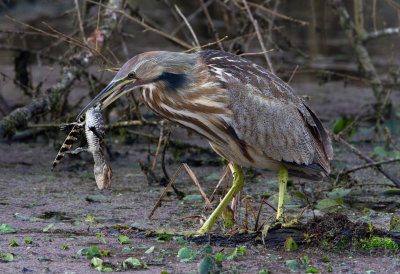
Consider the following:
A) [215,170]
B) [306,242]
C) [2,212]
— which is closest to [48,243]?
[2,212]

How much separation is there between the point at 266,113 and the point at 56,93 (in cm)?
207

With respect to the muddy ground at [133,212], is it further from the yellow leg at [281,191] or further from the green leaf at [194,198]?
the yellow leg at [281,191]

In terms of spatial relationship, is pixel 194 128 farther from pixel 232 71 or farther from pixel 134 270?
pixel 134 270

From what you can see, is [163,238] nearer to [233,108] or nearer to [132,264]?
[132,264]

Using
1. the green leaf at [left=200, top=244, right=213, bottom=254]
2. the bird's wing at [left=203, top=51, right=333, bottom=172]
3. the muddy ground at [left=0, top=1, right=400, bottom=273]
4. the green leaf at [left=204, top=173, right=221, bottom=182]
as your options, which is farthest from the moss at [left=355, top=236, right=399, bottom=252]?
the green leaf at [left=204, top=173, right=221, bottom=182]

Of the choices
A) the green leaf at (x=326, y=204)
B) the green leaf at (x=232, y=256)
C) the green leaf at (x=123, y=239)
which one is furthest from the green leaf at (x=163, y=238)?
the green leaf at (x=326, y=204)

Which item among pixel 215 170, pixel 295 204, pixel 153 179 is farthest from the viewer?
pixel 215 170

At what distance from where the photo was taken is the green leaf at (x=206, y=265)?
119 inches

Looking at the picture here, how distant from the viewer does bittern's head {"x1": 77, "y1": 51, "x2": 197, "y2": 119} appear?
342 cm

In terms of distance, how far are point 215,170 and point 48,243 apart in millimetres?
2231

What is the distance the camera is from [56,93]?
529cm

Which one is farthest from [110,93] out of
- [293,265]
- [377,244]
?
[377,244]

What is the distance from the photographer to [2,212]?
4.07 meters

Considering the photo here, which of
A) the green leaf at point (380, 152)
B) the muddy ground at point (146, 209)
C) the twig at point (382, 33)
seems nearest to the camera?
the muddy ground at point (146, 209)
